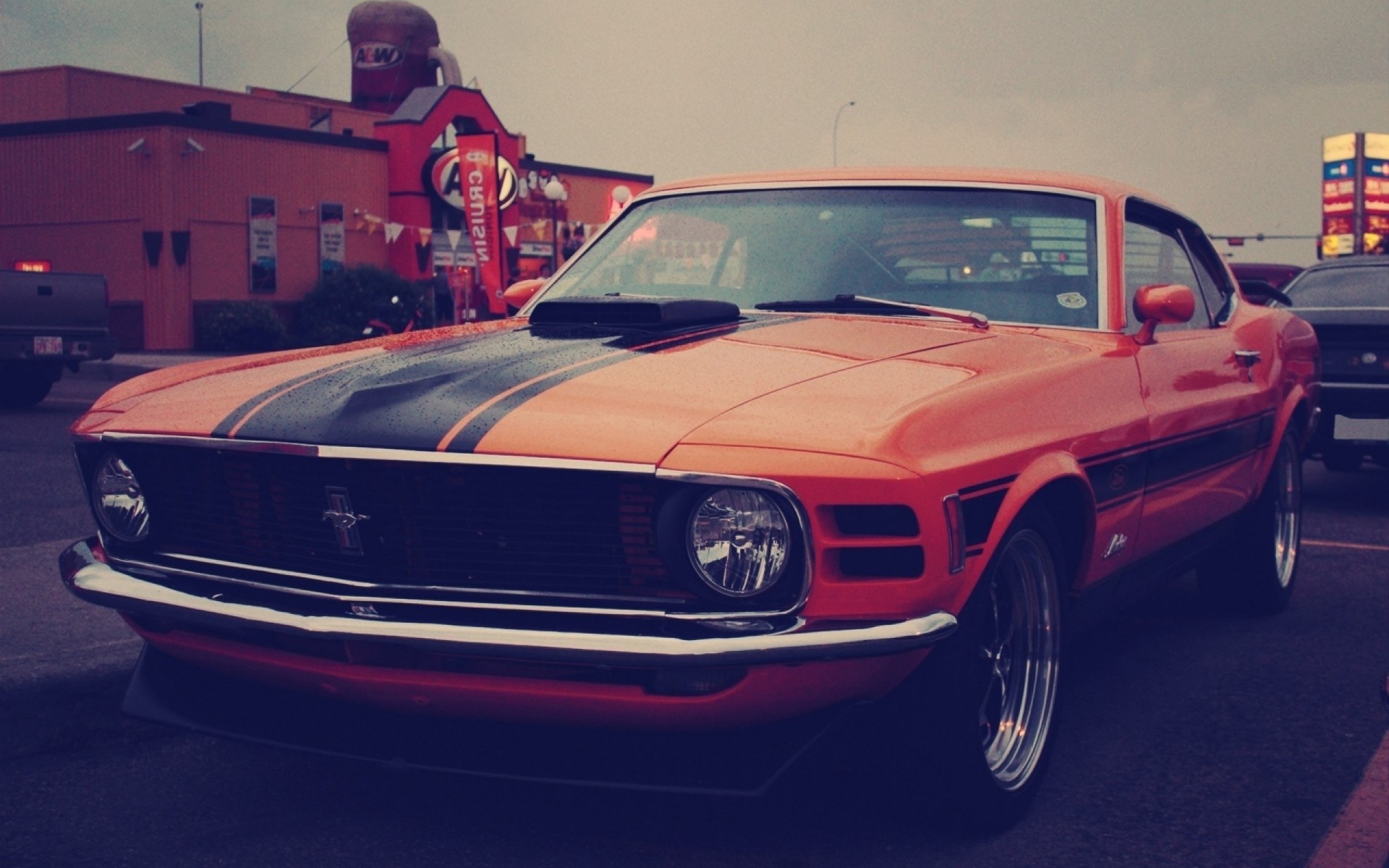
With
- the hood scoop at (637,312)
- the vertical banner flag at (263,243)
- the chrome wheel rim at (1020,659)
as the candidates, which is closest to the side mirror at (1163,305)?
the chrome wheel rim at (1020,659)

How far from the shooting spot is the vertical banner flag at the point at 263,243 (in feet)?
104

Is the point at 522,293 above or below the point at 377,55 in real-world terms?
below

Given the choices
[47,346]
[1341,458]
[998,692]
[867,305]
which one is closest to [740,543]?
[998,692]

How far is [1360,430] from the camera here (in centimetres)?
855

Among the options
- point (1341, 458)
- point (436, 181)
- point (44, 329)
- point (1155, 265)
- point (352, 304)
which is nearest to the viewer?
point (1155, 265)

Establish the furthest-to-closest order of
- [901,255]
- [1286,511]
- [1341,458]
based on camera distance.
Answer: [1341,458] < [1286,511] < [901,255]

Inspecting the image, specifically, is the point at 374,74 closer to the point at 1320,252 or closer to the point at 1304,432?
the point at 1304,432

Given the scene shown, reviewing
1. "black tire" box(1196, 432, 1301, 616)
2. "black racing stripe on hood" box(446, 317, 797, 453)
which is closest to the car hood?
"black racing stripe on hood" box(446, 317, 797, 453)

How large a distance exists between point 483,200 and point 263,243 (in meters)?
9.61

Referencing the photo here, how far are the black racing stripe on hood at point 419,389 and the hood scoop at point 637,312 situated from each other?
9 centimetres

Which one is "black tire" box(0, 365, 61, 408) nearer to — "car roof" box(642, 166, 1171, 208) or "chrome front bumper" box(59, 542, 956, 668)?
"car roof" box(642, 166, 1171, 208)

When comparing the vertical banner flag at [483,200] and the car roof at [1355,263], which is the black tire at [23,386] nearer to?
the vertical banner flag at [483,200]

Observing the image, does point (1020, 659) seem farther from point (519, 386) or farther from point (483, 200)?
point (483, 200)

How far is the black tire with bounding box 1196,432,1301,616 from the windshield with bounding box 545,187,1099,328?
1.56m
